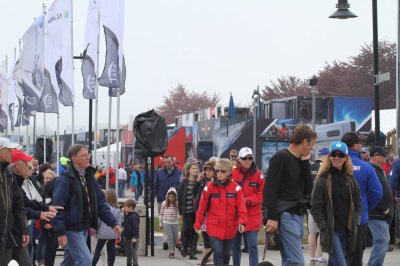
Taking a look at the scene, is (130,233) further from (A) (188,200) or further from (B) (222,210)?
(B) (222,210)

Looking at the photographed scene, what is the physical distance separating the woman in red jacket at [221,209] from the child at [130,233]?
9.72 ft

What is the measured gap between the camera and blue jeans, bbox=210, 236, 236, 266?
37.2 ft

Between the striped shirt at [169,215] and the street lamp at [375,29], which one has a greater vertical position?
the street lamp at [375,29]

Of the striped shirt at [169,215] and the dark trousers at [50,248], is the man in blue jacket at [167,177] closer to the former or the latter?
the striped shirt at [169,215]

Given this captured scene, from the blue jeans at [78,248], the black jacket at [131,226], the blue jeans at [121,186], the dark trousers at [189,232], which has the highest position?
the blue jeans at [78,248]

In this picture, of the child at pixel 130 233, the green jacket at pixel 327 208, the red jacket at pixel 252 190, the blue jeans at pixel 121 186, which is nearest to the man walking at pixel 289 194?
the green jacket at pixel 327 208

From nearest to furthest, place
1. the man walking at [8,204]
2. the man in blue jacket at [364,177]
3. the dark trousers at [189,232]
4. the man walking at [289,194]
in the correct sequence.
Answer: the man walking at [289,194] < the man walking at [8,204] < the man in blue jacket at [364,177] < the dark trousers at [189,232]

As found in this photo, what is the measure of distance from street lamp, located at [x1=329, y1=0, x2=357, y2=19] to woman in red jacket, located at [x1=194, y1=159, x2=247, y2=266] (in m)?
6.38

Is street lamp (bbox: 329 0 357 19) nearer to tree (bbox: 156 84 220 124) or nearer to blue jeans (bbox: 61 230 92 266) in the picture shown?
blue jeans (bbox: 61 230 92 266)

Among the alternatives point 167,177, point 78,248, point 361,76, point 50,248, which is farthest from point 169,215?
point 361,76

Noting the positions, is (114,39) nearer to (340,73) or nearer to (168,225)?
(168,225)

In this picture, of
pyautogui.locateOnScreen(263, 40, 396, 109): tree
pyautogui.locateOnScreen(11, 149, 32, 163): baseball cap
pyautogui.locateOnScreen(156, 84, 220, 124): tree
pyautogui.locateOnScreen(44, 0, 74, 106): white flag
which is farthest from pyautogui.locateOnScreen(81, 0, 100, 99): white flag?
pyautogui.locateOnScreen(156, 84, 220, 124): tree

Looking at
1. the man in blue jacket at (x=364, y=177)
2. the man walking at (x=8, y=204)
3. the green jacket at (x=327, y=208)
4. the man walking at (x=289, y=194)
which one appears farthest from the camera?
the man in blue jacket at (x=364, y=177)

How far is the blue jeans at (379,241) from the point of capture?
11148 mm
